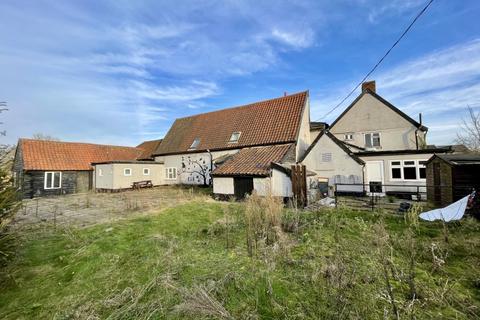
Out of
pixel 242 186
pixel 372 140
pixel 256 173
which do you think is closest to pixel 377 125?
pixel 372 140

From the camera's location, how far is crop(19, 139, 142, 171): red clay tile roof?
22.8m

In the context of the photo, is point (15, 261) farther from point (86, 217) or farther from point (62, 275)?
point (86, 217)

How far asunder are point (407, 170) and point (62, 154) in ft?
103

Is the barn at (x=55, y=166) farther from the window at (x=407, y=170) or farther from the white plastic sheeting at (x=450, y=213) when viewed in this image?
the window at (x=407, y=170)

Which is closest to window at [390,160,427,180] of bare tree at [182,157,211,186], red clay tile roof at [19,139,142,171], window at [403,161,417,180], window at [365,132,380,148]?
window at [403,161,417,180]

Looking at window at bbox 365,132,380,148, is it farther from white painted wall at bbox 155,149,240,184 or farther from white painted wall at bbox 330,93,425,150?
white painted wall at bbox 155,149,240,184

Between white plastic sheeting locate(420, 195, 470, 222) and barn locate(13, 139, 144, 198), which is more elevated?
barn locate(13, 139, 144, 198)

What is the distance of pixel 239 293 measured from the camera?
13.9 ft

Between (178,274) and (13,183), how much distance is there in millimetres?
4114

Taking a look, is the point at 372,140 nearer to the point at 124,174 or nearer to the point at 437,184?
the point at 437,184

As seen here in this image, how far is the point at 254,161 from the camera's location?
54.7ft

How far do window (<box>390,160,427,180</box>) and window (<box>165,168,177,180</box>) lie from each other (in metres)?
20.1

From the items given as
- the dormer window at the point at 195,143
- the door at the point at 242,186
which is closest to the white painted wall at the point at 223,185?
the door at the point at 242,186

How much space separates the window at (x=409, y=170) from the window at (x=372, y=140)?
5.42m
